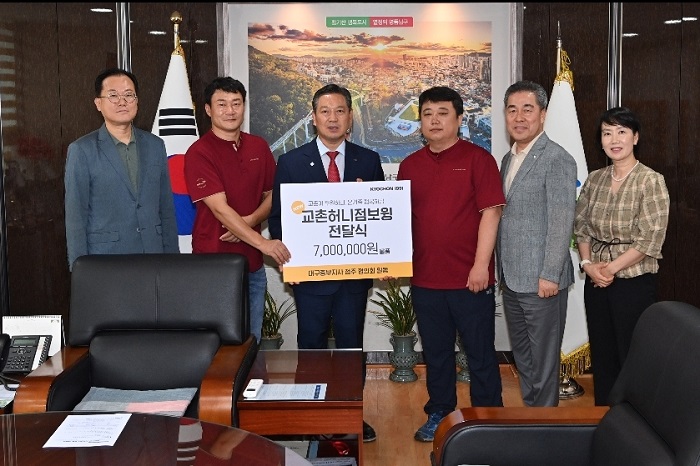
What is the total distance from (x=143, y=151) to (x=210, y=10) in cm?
154

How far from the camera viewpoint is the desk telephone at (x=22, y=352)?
9.70ft

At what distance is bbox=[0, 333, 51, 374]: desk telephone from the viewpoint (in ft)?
9.70

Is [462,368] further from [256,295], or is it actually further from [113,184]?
[113,184]

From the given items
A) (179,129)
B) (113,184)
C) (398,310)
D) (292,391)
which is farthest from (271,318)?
(292,391)

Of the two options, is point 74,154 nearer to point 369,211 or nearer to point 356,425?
point 369,211

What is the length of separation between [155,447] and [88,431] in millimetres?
219

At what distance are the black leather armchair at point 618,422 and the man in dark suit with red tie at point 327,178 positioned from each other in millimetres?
1272

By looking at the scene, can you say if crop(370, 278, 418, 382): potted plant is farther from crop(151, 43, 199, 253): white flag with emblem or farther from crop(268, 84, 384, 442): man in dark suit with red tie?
crop(151, 43, 199, 253): white flag with emblem

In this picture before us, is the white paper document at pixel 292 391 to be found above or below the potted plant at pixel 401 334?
above

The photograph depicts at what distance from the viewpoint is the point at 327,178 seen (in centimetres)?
355

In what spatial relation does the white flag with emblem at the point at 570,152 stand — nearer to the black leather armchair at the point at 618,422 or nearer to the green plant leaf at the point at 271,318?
the green plant leaf at the point at 271,318

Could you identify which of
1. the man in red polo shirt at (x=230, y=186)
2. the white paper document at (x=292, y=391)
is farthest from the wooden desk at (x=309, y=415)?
the man in red polo shirt at (x=230, y=186)

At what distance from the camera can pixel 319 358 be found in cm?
290

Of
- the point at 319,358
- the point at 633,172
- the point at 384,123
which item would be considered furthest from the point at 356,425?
the point at 384,123
